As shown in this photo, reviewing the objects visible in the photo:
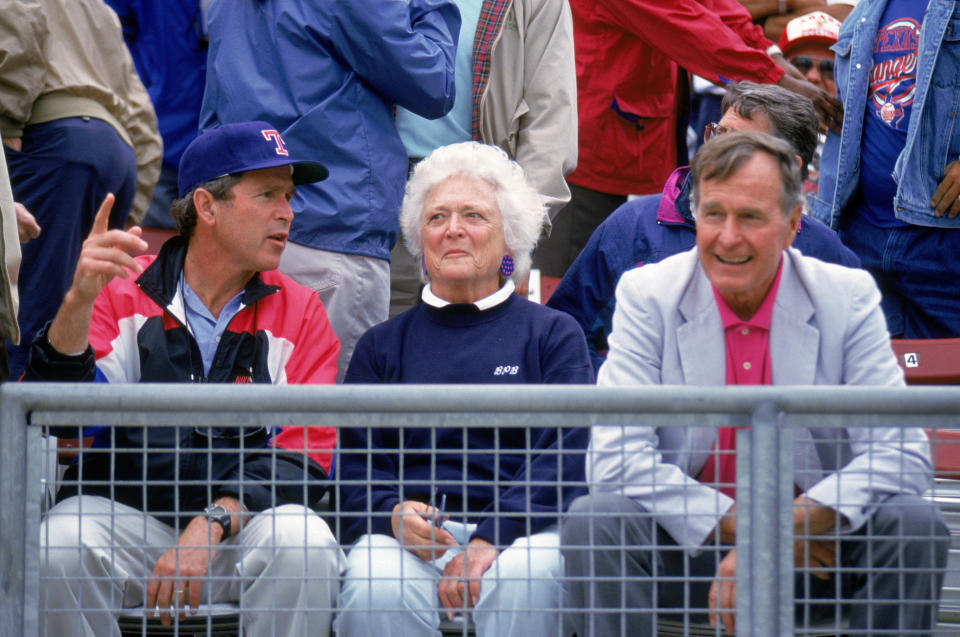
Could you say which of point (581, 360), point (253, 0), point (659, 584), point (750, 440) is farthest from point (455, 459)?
point (253, 0)

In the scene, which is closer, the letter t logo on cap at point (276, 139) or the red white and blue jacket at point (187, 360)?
the red white and blue jacket at point (187, 360)

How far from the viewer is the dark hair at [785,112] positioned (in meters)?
4.27

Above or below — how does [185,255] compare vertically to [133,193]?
Answer: below

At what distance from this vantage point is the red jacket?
5254 millimetres

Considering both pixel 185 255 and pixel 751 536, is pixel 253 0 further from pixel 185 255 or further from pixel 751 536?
pixel 751 536

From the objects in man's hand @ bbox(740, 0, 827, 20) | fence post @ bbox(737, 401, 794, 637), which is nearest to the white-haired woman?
fence post @ bbox(737, 401, 794, 637)

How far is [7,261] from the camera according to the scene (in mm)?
2934

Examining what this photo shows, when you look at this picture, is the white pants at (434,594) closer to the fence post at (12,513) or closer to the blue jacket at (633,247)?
the fence post at (12,513)

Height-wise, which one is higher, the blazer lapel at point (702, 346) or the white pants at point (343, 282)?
the white pants at point (343, 282)

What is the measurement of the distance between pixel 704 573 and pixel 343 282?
1838 millimetres

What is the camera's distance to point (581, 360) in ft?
11.7

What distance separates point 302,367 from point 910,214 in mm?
2544

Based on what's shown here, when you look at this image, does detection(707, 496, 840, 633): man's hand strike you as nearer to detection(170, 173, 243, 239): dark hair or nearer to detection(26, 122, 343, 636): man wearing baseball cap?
detection(26, 122, 343, 636): man wearing baseball cap

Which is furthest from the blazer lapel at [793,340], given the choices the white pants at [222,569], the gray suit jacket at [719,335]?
the white pants at [222,569]
